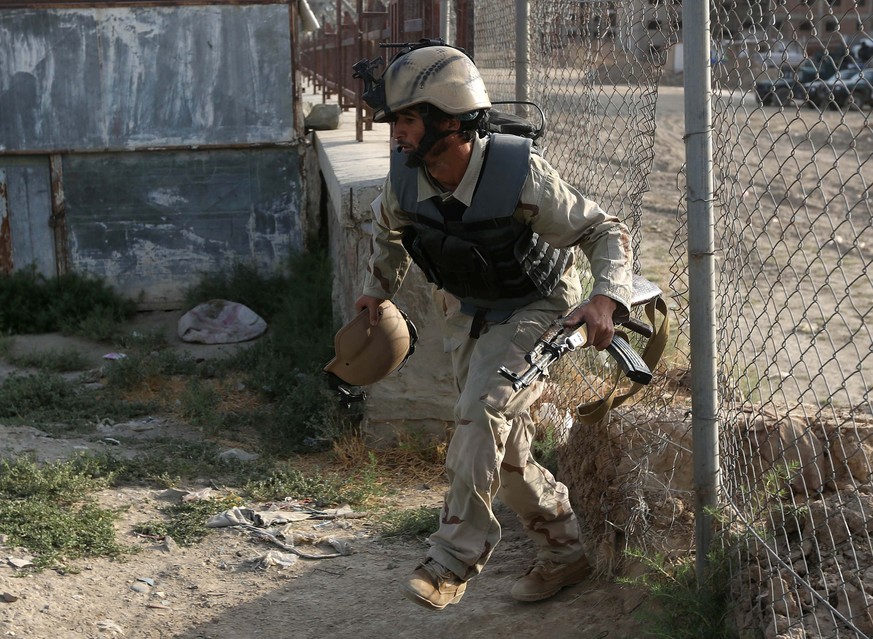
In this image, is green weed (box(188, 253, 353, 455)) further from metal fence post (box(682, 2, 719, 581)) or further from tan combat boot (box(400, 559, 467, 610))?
metal fence post (box(682, 2, 719, 581))

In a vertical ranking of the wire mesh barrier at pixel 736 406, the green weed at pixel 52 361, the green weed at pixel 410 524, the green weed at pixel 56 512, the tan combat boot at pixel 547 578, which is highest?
the wire mesh barrier at pixel 736 406

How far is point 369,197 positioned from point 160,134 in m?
3.36

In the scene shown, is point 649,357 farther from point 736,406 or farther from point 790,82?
point 790,82

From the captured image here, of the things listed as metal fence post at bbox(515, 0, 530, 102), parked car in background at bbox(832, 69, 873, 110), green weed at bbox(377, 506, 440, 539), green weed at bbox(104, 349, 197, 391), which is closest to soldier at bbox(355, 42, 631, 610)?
parked car in background at bbox(832, 69, 873, 110)

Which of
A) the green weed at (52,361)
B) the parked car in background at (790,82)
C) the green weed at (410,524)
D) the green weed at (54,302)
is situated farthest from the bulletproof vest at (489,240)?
the green weed at (54,302)

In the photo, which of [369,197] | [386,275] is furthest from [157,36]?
[386,275]

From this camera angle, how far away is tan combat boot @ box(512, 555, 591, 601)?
3451mm

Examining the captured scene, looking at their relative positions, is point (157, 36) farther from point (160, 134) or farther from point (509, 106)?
point (509, 106)

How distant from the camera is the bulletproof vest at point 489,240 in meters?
2.98

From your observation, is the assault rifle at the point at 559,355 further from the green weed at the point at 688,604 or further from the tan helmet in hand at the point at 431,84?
the tan helmet in hand at the point at 431,84

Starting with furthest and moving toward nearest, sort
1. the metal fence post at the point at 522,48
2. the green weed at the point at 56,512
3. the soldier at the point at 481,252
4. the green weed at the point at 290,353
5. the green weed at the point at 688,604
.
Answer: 1. the green weed at the point at 290,353
2. the metal fence post at the point at 522,48
3. the green weed at the point at 56,512
4. the soldier at the point at 481,252
5. the green weed at the point at 688,604

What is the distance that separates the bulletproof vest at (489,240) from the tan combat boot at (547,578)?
0.91m

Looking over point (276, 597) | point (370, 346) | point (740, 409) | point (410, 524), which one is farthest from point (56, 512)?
point (740, 409)

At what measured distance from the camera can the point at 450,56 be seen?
3.01 m
